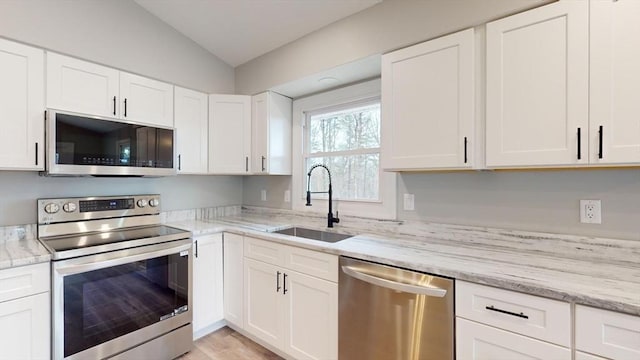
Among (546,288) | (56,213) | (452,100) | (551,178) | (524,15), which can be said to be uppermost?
(524,15)

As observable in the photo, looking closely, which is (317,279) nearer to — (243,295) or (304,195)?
(243,295)

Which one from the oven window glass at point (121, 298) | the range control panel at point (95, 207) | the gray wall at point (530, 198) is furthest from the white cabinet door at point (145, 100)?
the gray wall at point (530, 198)

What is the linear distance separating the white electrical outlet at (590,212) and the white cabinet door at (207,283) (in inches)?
95.8

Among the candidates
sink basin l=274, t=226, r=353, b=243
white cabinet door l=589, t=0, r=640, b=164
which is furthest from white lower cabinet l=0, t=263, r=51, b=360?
white cabinet door l=589, t=0, r=640, b=164

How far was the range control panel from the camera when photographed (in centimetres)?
201

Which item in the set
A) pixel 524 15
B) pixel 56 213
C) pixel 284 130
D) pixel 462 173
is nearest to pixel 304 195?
pixel 284 130

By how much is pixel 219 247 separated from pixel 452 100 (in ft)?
6.79

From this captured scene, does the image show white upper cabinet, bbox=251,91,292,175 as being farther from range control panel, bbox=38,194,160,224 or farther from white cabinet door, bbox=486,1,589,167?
white cabinet door, bbox=486,1,589,167

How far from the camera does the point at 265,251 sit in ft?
7.08

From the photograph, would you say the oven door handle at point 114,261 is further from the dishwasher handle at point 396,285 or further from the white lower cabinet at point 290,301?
the dishwasher handle at point 396,285

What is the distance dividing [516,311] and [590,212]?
0.75 meters

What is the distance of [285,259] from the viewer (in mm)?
2016

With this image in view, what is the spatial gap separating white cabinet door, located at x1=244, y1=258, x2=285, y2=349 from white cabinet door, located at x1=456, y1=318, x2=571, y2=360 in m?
1.18

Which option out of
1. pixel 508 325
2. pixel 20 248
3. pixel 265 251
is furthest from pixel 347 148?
pixel 20 248
